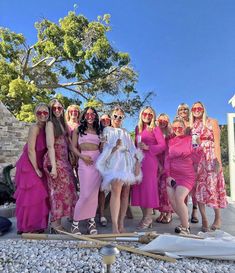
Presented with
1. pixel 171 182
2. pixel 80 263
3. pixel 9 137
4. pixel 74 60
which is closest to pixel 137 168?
pixel 171 182

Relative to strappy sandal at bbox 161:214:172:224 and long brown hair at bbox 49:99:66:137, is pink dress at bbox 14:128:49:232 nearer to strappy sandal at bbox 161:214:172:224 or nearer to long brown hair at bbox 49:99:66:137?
long brown hair at bbox 49:99:66:137

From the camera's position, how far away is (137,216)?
4957 millimetres

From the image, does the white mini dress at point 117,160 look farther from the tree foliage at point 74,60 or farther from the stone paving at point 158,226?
the tree foliage at point 74,60

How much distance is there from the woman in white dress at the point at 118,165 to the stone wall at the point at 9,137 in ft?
17.7

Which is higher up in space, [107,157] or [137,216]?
[107,157]

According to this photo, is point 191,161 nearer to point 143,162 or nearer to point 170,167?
point 170,167

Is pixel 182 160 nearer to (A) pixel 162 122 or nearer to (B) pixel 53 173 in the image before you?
(A) pixel 162 122

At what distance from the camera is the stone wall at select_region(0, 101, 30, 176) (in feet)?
28.6

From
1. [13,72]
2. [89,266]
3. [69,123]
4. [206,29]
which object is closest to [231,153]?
[69,123]

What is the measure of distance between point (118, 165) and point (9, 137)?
5937 mm

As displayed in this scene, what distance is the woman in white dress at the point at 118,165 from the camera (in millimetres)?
3695

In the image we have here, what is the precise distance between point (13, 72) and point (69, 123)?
11164 mm

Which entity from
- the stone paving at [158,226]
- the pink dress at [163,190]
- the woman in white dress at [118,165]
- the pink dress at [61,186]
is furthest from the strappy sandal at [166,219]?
the pink dress at [61,186]

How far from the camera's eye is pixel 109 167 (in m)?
3.74
